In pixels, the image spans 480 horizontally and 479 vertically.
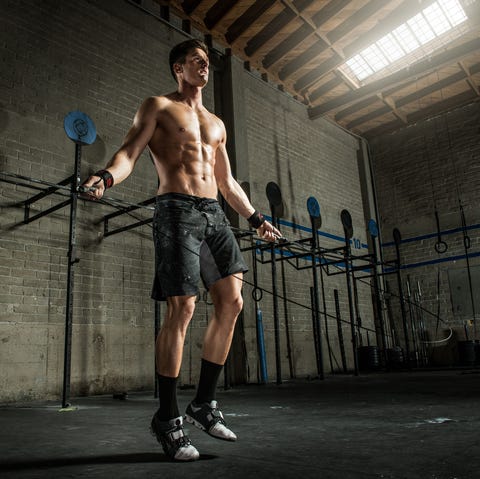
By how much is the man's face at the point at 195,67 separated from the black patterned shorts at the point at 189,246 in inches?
21.1

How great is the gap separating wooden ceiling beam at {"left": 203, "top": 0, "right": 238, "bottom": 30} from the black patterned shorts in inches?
215

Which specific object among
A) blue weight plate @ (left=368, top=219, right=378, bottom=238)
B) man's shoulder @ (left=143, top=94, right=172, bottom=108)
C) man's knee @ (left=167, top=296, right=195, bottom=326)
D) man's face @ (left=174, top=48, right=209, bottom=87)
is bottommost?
man's knee @ (left=167, top=296, right=195, bottom=326)

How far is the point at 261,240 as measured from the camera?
590 centimetres

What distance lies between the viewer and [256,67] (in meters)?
7.55

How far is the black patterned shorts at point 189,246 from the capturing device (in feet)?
5.38

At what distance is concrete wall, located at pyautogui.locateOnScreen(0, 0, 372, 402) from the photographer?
13.7 feet

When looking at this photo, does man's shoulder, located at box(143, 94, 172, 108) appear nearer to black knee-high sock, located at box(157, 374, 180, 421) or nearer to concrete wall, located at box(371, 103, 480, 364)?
black knee-high sock, located at box(157, 374, 180, 421)

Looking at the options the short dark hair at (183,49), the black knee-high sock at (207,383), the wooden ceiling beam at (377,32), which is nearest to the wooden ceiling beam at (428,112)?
the wooden ceiling beam at (377,32)

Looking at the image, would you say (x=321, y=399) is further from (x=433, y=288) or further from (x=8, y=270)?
(x=433, y=288)

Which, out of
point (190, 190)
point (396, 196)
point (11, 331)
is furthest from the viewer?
point (396, 196)

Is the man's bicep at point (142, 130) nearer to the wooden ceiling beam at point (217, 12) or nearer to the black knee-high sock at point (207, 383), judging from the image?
the black knee-high sock at point (207, 383)

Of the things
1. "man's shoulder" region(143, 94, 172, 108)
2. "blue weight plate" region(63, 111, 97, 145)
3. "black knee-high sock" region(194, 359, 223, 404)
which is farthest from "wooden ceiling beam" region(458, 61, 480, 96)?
"black knee-high sock" region(194, 359, 223, 404)

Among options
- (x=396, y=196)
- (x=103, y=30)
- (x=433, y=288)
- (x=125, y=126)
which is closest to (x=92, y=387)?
(x=125, y=126)

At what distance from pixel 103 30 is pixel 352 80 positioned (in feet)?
14.2
